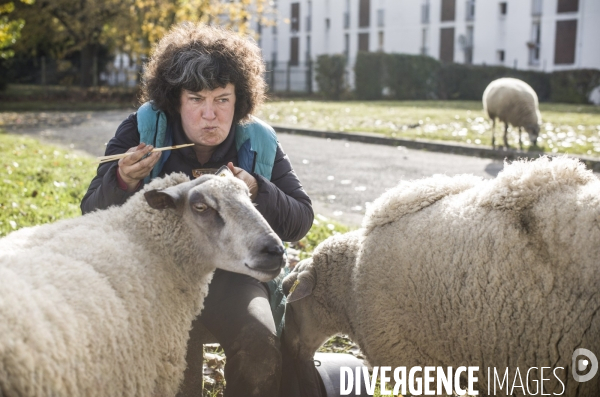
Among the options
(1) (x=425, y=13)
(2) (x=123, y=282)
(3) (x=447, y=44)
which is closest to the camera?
(2) (x=123, y=282)

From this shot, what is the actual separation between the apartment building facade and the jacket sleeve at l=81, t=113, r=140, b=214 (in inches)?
1153

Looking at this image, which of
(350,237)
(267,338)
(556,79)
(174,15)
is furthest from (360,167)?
(556,79)

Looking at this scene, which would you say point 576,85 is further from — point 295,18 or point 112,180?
point 112,180

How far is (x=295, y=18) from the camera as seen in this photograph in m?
49.7

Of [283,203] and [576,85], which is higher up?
[576,85]

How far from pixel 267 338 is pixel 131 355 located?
2.06 ft

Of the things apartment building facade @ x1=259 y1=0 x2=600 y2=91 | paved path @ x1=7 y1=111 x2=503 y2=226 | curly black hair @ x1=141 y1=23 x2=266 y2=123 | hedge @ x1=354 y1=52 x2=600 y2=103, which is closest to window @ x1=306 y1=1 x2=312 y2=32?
apartment building facade @ x1=259 y1=0 x2=600 y2=91

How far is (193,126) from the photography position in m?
3.14

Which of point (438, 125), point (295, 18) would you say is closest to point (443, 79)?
point (438, 125)

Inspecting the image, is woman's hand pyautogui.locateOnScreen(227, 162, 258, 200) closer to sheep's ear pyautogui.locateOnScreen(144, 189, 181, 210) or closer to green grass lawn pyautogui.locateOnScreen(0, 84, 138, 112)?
sheep's ear pyautogui.locateOnScreen(144, 189, 181, 210)

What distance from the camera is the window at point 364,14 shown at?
44906mm

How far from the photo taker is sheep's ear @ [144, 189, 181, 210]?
2.69 m

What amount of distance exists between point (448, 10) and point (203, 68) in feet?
133

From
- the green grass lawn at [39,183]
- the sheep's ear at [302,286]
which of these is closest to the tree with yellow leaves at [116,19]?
the green grass lawn at [39,183]
